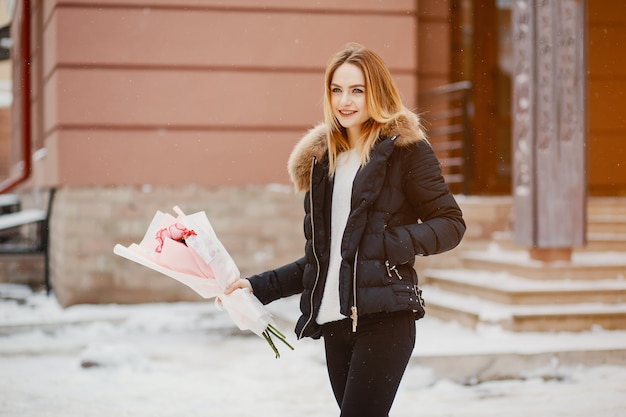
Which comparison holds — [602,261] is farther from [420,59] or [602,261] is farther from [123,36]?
[123,36]

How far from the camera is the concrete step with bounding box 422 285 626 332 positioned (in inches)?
272

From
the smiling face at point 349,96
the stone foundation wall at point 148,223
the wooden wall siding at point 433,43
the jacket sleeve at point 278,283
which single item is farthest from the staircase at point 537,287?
the smiling face at point 349,96

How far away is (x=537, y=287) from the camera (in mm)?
7219

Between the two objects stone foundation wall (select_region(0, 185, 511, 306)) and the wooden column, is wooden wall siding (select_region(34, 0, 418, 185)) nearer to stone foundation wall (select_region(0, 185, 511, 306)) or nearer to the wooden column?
stone foundation wall (select_region(0, 185, 511, 306))

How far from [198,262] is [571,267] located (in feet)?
17.1

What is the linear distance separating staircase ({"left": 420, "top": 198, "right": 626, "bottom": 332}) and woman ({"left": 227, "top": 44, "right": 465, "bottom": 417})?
4278 mm

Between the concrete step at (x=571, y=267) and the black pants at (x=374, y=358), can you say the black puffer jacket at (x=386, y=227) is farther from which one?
the concrete step at (x=571, y=267)

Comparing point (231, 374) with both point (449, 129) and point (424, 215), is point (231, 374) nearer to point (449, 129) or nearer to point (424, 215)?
point (424, 215)

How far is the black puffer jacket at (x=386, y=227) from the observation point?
278cm

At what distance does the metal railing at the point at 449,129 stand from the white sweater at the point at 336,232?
590 cm

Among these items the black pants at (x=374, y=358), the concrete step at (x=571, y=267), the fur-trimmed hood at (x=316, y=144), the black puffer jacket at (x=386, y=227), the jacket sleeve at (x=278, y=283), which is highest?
the fur-trimmed hood at (x=316, y=144)

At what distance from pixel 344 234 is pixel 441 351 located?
141 inches

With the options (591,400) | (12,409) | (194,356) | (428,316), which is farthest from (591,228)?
(12,409)

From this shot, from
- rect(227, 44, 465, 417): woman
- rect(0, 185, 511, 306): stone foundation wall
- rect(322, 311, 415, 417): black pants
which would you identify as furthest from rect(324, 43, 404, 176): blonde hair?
rect(0, 185, 511, 306): stone foundation wall
